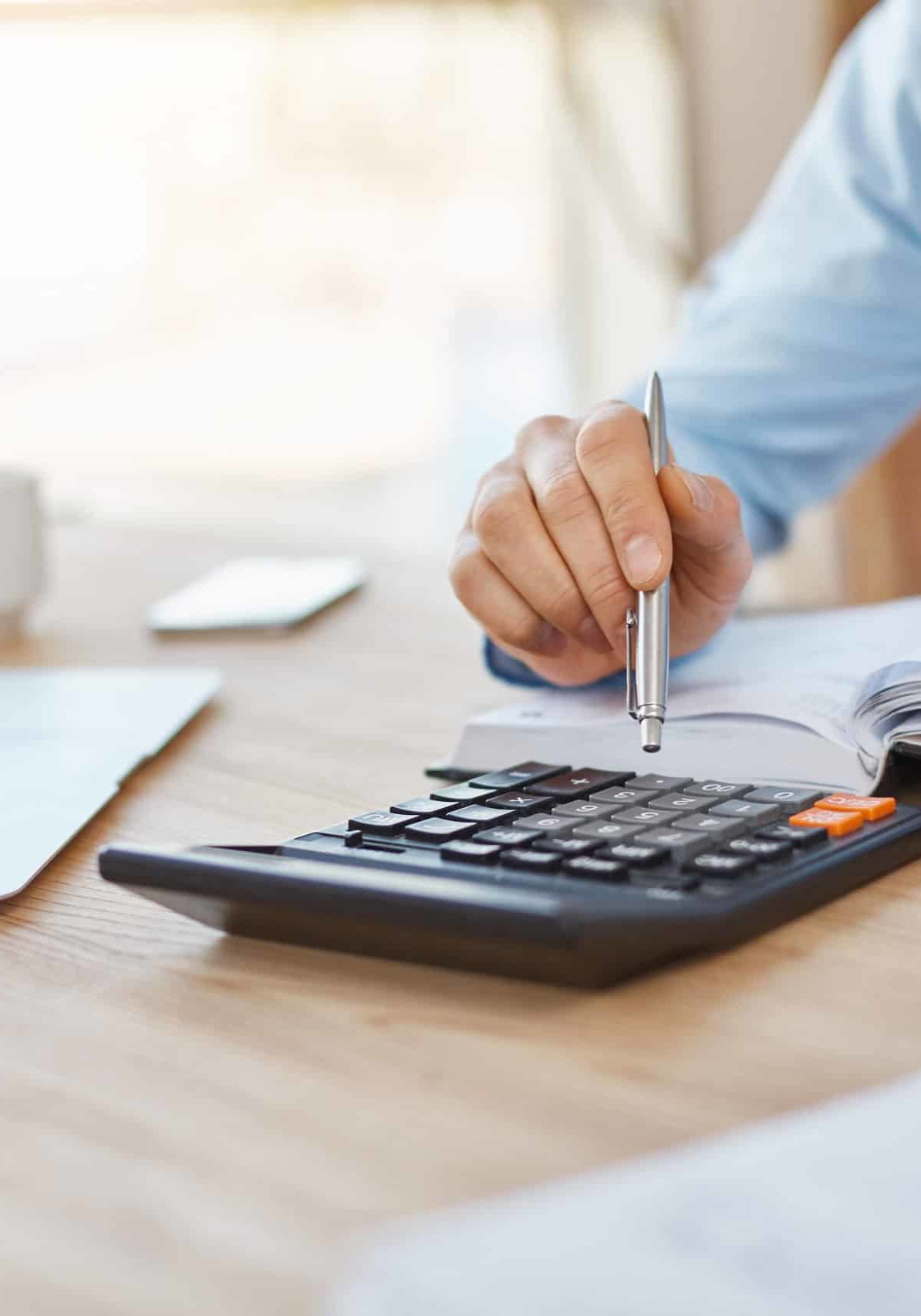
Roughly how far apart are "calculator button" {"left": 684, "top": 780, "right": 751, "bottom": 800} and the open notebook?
59mm

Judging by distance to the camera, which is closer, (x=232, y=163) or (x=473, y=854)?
(x=473, y=854)

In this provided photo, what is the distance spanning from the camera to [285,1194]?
0.31m

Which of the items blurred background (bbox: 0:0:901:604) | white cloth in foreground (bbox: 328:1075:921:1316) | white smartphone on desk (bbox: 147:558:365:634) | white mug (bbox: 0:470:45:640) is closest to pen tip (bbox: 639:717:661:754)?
white cloth in foreground (bbox: 328:1075:921:1316)

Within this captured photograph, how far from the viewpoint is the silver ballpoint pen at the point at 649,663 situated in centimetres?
58

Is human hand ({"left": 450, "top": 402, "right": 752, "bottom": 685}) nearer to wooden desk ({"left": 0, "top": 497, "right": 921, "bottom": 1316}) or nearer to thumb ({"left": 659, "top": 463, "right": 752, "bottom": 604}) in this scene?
thumb ({"left": 659, "top": 463, "right": 752, "bottom": 604})

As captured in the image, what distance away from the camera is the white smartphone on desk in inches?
39.5

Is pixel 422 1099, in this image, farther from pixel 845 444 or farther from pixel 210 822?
pixel 845 444

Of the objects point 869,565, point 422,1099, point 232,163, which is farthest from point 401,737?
point 232,163

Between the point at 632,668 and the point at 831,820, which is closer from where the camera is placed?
the point at 831,820

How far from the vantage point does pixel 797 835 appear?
46cm

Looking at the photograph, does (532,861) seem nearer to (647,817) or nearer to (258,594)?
(647,817)

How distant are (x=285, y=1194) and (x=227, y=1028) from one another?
95mm

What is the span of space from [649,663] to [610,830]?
13cm

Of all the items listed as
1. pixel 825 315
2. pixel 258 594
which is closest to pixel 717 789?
pixel 258 594
